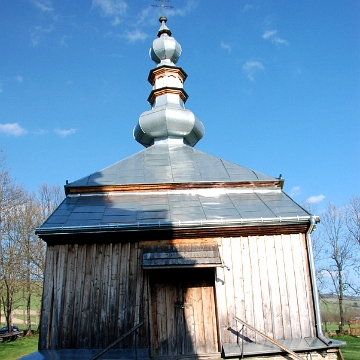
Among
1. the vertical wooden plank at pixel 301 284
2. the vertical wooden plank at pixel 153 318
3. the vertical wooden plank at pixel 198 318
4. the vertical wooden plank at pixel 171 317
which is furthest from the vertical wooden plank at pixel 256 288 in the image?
the vertical wooden plank at pixel 153 318

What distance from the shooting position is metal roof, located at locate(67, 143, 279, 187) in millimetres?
10000

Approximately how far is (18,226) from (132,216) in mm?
20658

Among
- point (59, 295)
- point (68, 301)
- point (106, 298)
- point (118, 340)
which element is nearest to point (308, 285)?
point (118, 340)

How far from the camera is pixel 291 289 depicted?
26.8 ft

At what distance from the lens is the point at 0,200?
2342cm

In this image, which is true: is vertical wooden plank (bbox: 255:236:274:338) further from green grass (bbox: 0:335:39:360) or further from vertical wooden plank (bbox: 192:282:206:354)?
green grass (bbox: 0:335:39:360)

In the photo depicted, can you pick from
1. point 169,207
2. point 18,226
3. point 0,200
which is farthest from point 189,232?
point 18,226

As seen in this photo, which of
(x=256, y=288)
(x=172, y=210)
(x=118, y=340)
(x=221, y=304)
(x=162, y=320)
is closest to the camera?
(x=118, y=340)

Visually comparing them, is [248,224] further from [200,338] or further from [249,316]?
[200,338]

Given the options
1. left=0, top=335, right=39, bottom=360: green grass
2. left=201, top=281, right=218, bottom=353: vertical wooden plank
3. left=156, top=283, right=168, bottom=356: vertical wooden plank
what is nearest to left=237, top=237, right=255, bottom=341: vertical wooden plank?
left=201, top=281, right=218, bottom=353: vertical wooden plank

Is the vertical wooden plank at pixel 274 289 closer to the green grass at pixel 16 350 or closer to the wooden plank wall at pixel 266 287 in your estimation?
the wooden plank wall at pixel 266 287

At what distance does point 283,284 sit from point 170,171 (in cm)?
413

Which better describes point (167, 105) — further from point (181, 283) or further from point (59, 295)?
point (59, 295)

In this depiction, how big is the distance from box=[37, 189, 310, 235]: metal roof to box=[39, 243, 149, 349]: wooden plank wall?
510 mm
